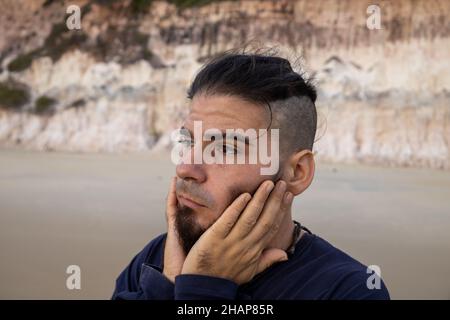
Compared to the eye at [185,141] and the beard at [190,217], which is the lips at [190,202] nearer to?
the beard at [190,217]

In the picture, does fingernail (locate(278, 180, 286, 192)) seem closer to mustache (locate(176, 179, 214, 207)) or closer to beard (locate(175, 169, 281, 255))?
beard (locate(175, 169, 281, 255))

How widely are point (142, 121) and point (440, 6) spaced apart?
11.6 m

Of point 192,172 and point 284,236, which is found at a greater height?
point 192,172

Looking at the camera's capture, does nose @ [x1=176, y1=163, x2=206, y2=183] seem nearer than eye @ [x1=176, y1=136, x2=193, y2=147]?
Yes

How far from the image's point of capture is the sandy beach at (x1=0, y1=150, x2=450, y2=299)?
696cm

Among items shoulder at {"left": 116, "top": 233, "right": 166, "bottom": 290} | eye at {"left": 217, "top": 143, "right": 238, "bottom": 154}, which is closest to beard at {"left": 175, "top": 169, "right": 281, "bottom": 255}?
eye at {"left": 217, "top": 143, "right": 238, "bottom": 154}

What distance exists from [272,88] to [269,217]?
42cm

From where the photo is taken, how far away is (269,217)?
1593mm

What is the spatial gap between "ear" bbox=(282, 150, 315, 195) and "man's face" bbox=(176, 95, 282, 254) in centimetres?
15

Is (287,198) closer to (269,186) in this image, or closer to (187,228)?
(269,186)

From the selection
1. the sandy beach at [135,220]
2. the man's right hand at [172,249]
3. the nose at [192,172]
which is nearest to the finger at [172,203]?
the man's right hand at [172,249]

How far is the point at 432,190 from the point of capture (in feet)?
45.3

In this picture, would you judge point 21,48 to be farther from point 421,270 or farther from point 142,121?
point 421,270

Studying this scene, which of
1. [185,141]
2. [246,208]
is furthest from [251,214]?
[185,141]
